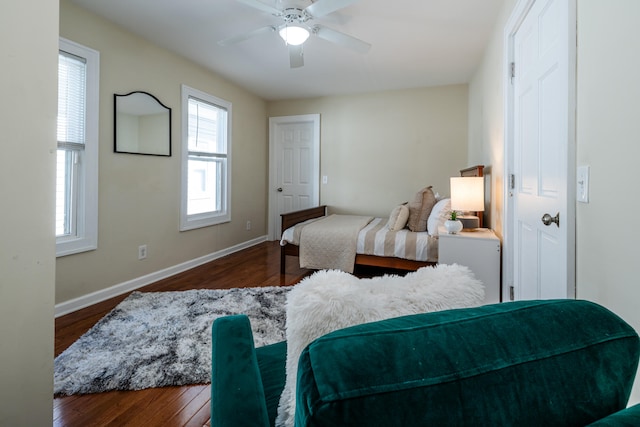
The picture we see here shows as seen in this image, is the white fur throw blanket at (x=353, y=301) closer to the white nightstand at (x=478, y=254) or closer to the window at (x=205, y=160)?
the white nightstand at (x=478, y=254)

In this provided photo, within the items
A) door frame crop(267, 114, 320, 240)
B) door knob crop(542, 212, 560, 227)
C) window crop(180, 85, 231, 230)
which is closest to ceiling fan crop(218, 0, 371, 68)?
window crop(180, 85, 231, 230)

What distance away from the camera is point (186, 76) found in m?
3.50

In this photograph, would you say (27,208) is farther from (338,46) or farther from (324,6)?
(338,46)

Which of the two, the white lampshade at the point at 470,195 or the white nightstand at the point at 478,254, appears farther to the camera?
the white lampshade at the point at 470,195

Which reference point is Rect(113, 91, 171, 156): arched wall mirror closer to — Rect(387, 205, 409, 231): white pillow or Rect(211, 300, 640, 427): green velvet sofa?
Rect(387, 205, 409, 231): white pillow

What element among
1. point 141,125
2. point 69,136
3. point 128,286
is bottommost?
point 128,286

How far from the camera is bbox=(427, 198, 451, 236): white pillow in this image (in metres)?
Result: 2.86

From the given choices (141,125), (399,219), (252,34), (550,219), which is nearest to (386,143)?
(399,219)

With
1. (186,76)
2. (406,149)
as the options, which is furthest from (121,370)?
(406,149)

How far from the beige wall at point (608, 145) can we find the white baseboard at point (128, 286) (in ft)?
10.4

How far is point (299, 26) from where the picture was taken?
98.2 inches

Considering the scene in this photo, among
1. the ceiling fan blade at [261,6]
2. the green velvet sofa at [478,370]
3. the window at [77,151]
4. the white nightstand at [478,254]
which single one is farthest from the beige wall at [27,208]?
the white nightstand at [478,254]

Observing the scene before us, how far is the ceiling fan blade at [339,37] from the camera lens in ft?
8.22

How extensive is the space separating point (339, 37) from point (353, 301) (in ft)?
8.33
